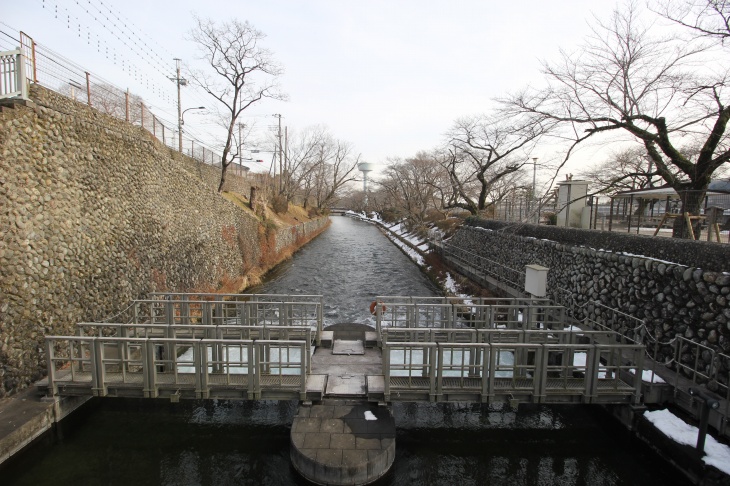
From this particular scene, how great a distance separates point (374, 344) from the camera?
384 inches

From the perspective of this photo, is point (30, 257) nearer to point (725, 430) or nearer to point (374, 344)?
point (374, 344)

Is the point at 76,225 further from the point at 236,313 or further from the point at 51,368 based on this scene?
the point at 236,313

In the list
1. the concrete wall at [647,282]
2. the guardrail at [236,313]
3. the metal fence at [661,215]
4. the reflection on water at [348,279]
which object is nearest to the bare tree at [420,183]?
the reflection on water at [348,279]

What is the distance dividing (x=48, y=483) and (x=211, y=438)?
247 cm

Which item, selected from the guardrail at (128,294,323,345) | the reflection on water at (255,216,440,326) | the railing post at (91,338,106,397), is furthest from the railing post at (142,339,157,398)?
the reflection on water at (255,216,440,326)

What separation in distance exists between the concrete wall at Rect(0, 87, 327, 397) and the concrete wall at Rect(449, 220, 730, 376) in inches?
511

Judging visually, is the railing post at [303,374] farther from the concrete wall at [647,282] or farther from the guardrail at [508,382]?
the concrete wall at [647,282]

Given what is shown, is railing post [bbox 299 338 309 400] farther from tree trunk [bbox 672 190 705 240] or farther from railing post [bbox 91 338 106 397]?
tree trunk [bbox 672 190 705 240]

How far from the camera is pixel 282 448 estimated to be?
7375 millimetres

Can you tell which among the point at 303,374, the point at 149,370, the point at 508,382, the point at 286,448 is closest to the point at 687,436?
the point at 508,382

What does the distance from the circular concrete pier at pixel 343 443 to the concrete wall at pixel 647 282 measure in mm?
6277

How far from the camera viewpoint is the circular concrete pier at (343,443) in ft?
19.8

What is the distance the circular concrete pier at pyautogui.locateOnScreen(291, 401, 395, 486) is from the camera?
604 cm

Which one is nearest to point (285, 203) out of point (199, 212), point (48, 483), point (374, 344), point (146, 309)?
point (199, 212)
